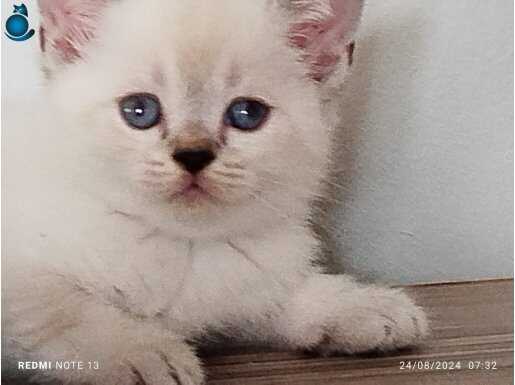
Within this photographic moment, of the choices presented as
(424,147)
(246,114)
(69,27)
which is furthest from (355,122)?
(69,27)

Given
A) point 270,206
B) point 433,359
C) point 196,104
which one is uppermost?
point 196,104

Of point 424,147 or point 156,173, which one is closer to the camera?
point 156,173

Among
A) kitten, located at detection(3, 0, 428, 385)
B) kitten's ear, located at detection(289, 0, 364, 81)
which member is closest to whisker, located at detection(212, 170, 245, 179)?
kitten, located at detection(3, 0, 428, 385)

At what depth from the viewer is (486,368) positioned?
776mm

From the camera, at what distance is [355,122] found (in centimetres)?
93

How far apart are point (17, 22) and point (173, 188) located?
22 centimetres

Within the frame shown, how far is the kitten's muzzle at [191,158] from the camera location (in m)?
0.72

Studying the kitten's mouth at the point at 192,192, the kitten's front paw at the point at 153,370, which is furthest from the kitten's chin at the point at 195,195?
the kitten's front paw at the point at 153,370

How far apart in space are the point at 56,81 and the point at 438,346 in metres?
0.44

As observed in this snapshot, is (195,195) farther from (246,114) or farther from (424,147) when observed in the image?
(424,147)

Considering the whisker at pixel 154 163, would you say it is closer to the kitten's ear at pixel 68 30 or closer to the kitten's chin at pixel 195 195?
the kitten's chin at pixel 195 195

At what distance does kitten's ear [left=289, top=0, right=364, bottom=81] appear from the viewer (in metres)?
0.82

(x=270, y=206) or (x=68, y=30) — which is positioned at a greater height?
(x=68, y=30)

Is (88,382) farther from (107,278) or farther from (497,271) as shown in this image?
(497,271)
